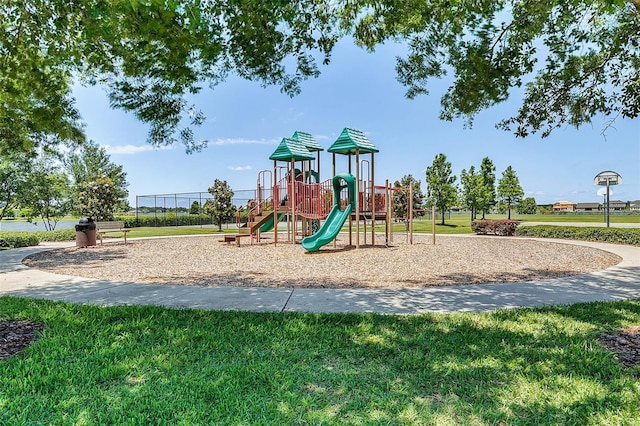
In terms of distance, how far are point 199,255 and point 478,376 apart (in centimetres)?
1035

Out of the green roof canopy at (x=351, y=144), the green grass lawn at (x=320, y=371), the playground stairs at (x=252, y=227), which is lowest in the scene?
the green grass lawn at (x=320, y=371)

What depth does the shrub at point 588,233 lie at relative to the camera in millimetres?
14098

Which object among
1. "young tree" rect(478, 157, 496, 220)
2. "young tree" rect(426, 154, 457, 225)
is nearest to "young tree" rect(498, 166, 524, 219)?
"young tree" rect(478, 157, 496, 220)

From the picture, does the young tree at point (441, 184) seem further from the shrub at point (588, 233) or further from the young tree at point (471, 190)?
the shrub at point (588, 233)

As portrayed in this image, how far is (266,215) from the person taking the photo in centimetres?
1633

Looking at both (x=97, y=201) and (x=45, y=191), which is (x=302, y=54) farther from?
(x=97, y=201)

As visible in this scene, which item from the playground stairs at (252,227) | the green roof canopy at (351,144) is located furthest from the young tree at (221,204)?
the green roof canopy at (351,144)

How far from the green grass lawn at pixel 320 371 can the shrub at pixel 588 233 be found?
38.4ft

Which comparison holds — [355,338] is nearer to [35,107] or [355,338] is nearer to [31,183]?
[35,107]

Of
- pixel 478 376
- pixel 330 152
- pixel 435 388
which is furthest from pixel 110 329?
pixel 330 152

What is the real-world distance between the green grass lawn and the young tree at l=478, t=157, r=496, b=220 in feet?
104

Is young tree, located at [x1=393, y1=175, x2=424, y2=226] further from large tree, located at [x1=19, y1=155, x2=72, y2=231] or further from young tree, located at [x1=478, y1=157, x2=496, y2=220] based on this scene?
large tree, located at [x1=19, y1=155, x2=72, y2=231]

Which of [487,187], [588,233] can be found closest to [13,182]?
[588,233]

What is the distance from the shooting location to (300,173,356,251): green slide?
42.4 ft
